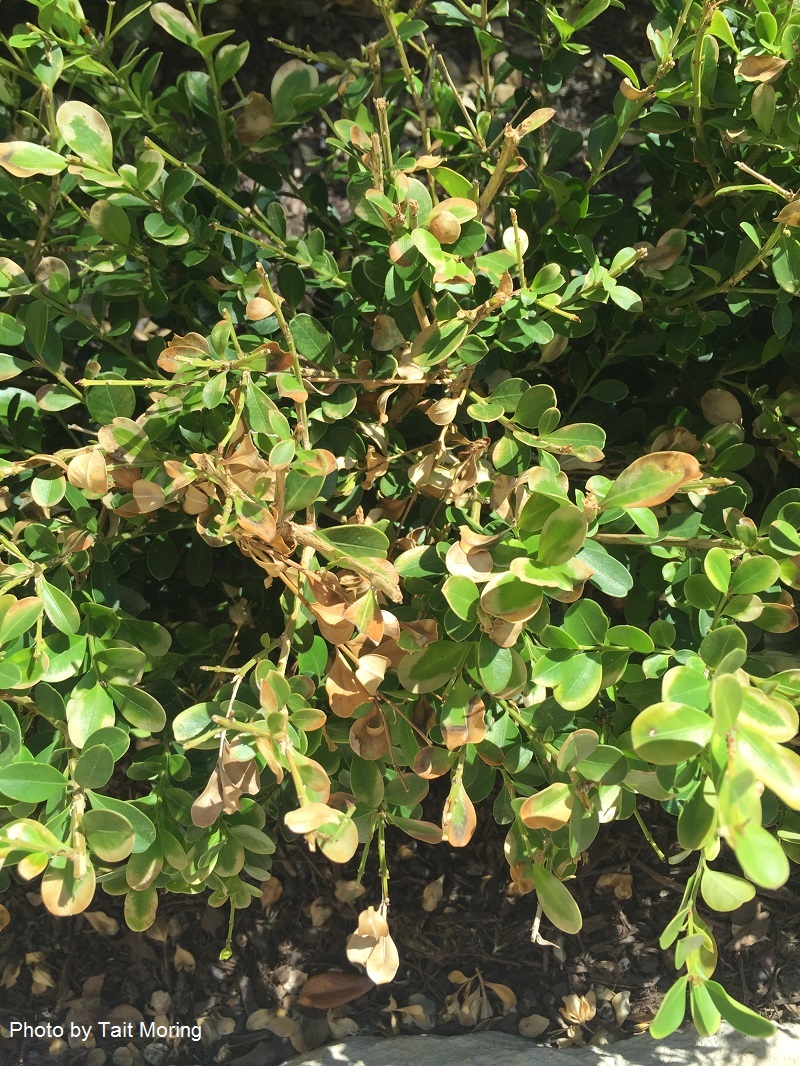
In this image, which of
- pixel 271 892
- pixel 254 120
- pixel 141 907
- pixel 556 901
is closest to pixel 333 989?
pixel 271 892

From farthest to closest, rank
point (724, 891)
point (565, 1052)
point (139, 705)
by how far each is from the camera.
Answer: point (565, 1052) → point (139, 705) → point (724, 891)

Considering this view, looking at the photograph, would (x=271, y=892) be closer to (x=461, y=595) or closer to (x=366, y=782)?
(x=366, y=782)

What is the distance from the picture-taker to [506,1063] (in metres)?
1.26

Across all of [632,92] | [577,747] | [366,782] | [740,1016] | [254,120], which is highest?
[632,92]

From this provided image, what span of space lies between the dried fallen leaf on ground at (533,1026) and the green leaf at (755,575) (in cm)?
96

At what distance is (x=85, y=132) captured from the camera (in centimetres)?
80

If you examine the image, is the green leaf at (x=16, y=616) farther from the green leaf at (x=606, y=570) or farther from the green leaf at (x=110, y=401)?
the green leaf at (x=606, y=570)

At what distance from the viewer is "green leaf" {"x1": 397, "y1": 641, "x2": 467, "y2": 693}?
0.74 metres

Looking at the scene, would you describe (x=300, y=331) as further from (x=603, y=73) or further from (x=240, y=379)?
(x=603, y=73)

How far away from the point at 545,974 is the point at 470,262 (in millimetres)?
1159

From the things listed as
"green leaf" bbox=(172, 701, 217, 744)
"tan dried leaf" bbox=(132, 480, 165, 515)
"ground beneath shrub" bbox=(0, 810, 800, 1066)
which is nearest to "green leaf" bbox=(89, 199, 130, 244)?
"tan dried leaf" bbox=(132, 480, 165, 515)

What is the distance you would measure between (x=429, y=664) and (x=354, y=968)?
33.9 inches

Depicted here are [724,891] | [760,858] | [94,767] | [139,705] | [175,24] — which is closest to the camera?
[760,858]

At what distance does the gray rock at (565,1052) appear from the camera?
1.25 metres
